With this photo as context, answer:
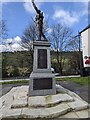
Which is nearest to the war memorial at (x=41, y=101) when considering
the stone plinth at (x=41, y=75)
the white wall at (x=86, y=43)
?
the stone plinth at (x=41, y=75)

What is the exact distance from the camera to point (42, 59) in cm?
1014

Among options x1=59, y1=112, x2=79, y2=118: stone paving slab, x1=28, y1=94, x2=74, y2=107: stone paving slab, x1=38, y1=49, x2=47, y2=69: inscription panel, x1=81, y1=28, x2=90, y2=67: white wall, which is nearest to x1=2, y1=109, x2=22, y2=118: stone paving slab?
x1=28, y1=94, x2=74, y2=107: stone paving slab

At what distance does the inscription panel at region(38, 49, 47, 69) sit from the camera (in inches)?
395

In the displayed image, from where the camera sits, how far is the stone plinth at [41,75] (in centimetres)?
959

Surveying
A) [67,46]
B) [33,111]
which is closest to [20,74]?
[67,46]

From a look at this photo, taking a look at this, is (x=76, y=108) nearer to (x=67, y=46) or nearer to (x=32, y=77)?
(x=32, y=77)

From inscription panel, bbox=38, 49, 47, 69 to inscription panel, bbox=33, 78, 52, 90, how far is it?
679mm

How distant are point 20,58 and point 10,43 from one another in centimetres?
325

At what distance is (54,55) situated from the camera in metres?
39.4

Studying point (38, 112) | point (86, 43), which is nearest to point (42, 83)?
point (38, 112)

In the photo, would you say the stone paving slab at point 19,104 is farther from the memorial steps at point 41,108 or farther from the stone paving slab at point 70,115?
the stone paving slab at point 70,115

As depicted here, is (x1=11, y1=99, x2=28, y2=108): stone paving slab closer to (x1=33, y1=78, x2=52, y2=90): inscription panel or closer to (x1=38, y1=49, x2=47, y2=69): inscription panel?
(x1=33, y1=78, x2=52, y2=90): inscription panel

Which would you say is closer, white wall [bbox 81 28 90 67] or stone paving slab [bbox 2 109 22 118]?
stone paving slab [bbox 2 109 22 118]

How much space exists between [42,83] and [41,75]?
0.39 m
